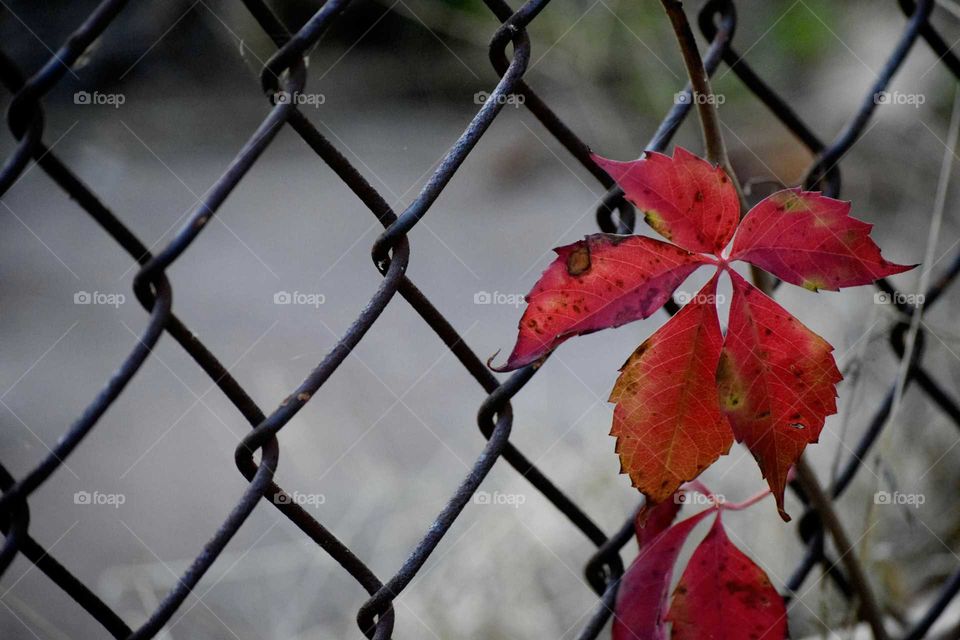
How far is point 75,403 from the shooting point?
5.79 ft

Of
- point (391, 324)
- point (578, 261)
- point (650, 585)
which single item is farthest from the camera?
point (391, 324)

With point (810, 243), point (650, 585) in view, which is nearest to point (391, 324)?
point (650, 585)

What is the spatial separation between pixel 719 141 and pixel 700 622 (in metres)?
0.30

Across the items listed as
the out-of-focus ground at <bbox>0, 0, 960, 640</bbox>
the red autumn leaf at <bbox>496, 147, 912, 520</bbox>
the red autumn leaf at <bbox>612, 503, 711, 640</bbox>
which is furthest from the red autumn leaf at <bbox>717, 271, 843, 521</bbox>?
the out-of-focus ground at <bbox>0, 0, 960, 640</bbox>

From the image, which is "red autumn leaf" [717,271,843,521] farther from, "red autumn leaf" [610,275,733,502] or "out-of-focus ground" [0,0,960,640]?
"out-of-focus ground" [0,0,960,640]

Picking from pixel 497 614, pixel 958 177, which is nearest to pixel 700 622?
pixel 497 614

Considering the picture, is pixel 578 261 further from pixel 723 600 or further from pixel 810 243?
pixel 723 600

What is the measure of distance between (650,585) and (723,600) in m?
0.05

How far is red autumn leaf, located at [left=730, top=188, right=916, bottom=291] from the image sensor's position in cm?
43

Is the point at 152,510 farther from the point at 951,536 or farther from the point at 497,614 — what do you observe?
the point at 951,536

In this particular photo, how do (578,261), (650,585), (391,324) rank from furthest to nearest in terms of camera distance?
(391,324) < (650,585) < (578,261)

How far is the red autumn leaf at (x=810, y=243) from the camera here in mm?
426

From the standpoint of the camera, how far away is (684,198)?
1.44ft

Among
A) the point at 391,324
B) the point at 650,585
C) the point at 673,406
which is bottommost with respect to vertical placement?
the point at 391,324
